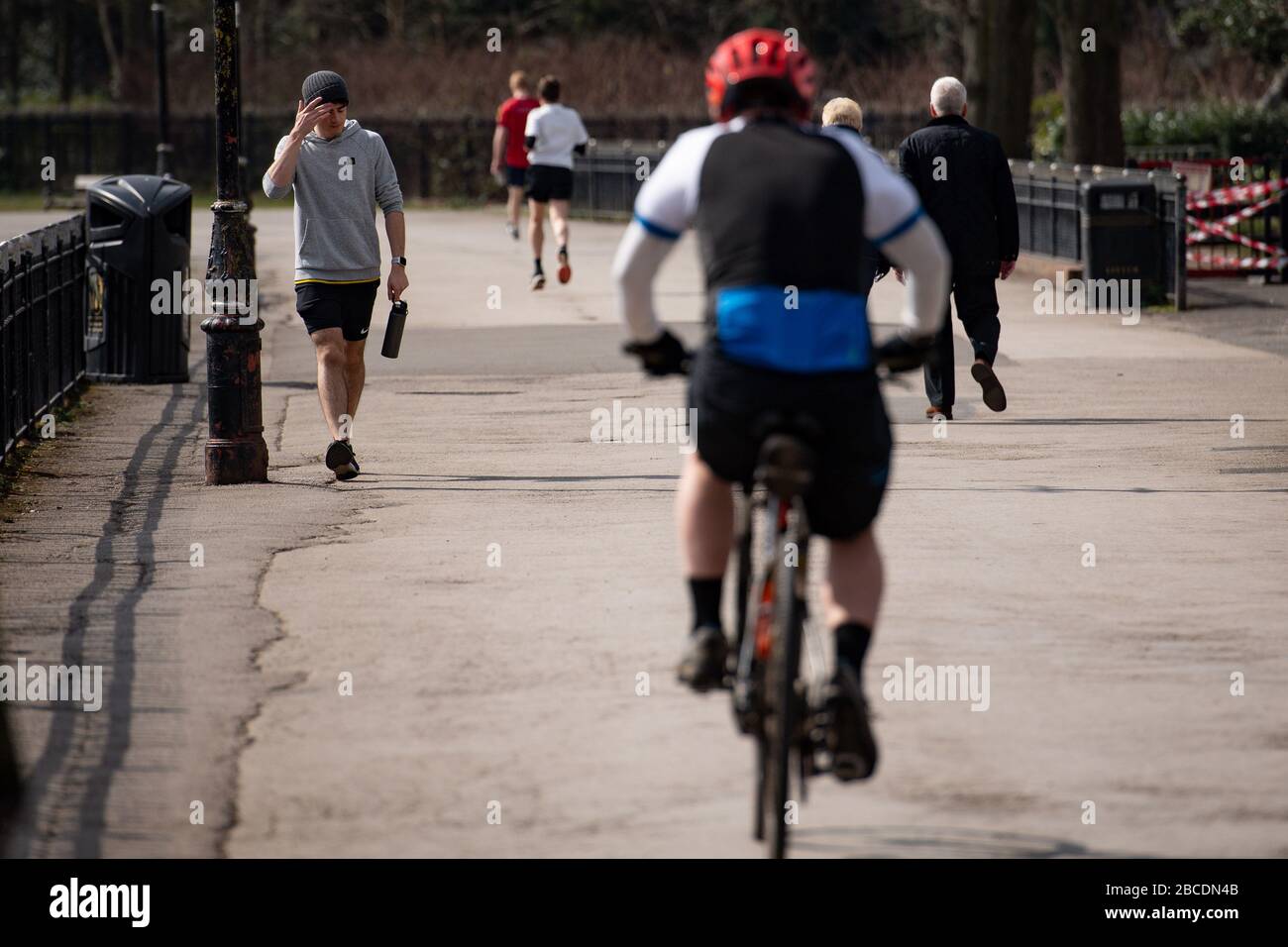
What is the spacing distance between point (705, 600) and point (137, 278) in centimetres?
983

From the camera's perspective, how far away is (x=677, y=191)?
5148mm

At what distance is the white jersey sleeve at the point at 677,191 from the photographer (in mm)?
5145

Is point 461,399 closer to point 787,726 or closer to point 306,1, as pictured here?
point 787,726

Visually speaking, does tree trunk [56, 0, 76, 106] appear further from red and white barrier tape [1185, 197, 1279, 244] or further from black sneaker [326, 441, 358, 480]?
black sneaker [326, 441, 358, 480]

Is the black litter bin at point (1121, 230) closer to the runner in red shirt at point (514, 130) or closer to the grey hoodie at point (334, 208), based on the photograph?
the runner in red shirt at point (514, 130)

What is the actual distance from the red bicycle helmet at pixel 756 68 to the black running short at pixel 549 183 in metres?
15.4

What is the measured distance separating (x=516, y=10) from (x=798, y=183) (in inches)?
2209

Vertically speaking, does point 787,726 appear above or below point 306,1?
below

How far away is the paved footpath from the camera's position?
17.4 feet

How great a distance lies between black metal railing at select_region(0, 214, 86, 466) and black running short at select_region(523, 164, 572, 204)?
6742 millimetres

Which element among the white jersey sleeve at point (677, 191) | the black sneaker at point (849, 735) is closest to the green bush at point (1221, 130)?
the white jersey sleeve at point (677, 191)

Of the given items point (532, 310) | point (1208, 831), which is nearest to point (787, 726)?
point (1208, 831)

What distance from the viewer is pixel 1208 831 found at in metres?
5.14

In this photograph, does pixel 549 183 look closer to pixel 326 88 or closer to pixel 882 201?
pixel 326 88
